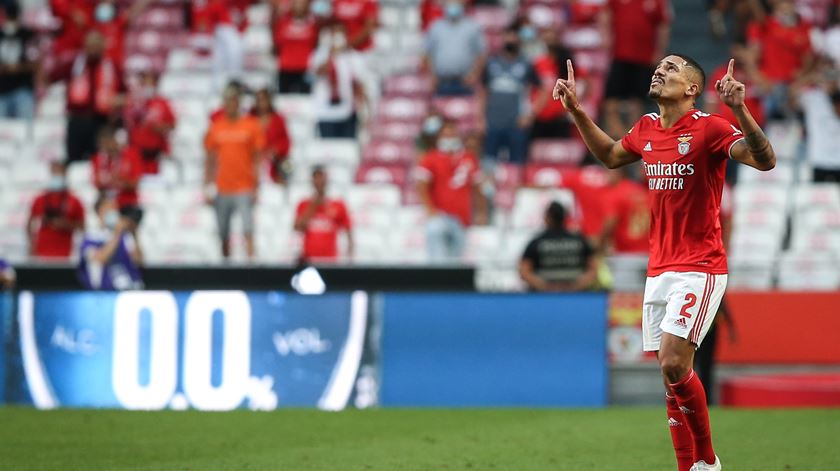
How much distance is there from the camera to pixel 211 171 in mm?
16891

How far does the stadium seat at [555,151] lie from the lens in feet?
60.4

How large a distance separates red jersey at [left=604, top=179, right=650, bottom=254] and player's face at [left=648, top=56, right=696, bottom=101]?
7.40 metres

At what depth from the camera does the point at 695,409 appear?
784 centimetres

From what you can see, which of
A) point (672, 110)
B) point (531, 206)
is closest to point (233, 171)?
point (531, 206)

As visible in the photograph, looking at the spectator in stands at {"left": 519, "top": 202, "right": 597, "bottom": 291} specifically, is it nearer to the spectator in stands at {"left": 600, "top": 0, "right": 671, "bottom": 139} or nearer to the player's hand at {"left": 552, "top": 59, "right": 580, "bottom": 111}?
the spectator in stands at {"left": 600, "top": 0, "right": 671, "bottom": 139}

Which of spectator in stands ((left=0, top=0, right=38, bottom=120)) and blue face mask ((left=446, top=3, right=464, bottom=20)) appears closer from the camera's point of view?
blue face mask ((left=446, top=3, right=464, bottom=20))

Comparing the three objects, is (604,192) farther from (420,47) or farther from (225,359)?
(420,47)

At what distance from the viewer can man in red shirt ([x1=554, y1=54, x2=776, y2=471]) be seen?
7805 millimetres

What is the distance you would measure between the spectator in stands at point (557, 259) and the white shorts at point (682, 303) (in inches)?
238

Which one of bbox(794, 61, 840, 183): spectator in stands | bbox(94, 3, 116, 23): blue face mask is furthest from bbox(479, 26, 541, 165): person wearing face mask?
bbox(94, 3, 116, 23): blue face mask

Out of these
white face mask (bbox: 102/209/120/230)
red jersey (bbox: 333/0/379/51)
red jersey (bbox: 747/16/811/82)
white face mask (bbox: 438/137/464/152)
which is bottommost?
white face mask (bbox: 102/209/120/230)

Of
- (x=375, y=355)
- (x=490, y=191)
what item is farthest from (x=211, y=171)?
(x=375, y=355)

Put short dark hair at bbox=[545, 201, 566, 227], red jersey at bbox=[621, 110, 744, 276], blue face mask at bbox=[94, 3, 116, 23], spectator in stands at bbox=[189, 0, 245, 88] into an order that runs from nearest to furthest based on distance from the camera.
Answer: red jersey at bbox=[621, 110, 744, 276], short dark hair at bbox=[545, 201, 566, 227], blue face mask at bbox=[94, 3, 116, 23], spectator in stands at bbox=[189, 0, 245, 88]

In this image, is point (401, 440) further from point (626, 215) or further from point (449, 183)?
point (449, 183)
